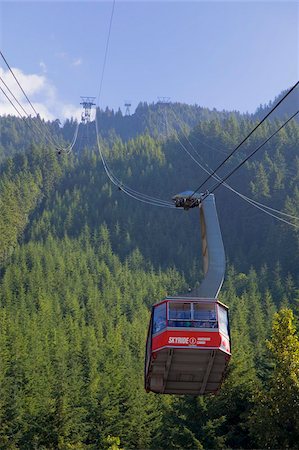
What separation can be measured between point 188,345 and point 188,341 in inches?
5.4

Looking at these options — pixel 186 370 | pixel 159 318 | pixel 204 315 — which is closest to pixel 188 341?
pixel 204 315

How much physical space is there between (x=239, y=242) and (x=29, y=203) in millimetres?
63839

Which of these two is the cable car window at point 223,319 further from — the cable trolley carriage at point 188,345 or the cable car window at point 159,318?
the cable car window at point 159,318

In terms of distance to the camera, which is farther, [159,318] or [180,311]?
[159,318]

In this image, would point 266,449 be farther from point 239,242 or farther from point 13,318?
point 239,242

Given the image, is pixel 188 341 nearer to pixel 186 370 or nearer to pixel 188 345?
pixel 188 345

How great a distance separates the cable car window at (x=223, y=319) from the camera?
1902 centimetres

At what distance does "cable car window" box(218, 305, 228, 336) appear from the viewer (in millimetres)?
19025

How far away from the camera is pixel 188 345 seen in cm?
1852

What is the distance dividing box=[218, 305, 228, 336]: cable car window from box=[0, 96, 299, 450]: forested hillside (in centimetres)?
1054

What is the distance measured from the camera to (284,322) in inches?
1182

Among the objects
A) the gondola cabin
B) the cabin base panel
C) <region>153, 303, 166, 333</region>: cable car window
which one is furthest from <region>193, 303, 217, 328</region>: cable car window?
<region>153, 303, 166, 333</region>: cable car window

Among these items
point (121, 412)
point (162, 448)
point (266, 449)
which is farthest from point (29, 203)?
point (266, 449)

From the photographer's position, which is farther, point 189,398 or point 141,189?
point 141,189
